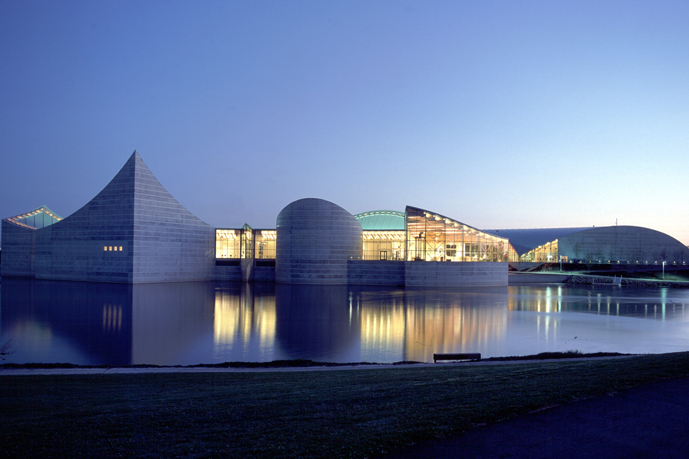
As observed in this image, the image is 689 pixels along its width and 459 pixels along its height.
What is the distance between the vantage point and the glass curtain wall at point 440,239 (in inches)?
2418

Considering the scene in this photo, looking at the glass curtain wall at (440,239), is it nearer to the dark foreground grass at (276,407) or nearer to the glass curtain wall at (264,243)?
the glass curtain wall at (264,243)

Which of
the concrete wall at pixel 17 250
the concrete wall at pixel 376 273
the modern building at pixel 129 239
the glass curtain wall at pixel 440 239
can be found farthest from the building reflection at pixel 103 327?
the concrete wall at pixel 17 250

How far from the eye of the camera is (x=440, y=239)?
6166 cm

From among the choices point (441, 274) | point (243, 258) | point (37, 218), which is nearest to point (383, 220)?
point (243, 258)

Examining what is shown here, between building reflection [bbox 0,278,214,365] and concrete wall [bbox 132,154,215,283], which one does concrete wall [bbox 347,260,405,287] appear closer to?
concrete wall [bbox 132,154,215,283]

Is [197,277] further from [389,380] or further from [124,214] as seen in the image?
[389,380]

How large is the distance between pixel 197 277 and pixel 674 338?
59.8 m

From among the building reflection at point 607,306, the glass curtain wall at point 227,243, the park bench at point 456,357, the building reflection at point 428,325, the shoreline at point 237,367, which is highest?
the glass curtain wall at point 227,243

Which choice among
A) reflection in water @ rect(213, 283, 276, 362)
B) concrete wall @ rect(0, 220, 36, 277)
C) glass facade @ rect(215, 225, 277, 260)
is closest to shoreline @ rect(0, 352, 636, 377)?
reflection in water @ rect(213, 283, 276, 362)

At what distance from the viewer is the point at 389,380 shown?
12.7 metres

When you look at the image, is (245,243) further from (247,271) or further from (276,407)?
(276,407)

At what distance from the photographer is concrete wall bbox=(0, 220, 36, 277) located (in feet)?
246

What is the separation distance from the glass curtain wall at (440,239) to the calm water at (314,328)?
1854 centimetres

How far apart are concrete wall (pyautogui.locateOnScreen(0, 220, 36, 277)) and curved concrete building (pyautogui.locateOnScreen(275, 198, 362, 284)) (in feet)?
140
